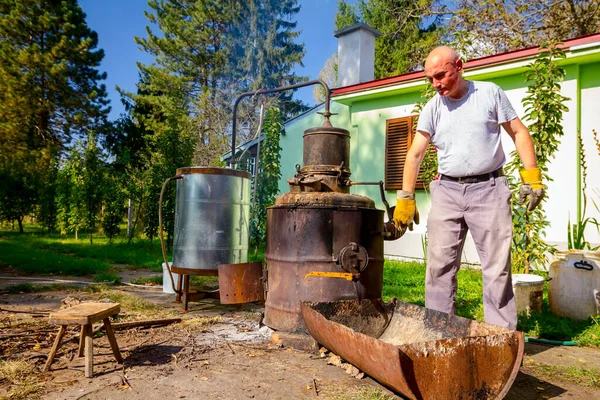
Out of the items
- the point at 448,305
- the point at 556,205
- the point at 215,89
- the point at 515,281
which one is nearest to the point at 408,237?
the point at 556,205

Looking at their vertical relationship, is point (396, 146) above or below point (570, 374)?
above

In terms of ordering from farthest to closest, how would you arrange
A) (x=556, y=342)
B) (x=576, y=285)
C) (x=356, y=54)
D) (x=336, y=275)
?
(x=356, y=54)
(x=576, y=285)
(x=556, y=342)
(x=336, y=275)

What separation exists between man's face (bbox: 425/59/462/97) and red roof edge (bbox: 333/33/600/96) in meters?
4.16

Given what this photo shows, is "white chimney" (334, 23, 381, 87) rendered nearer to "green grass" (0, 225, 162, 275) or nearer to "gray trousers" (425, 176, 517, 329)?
"green grass" (0, 225, 162, 275)

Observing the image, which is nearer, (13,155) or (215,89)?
(13,155)

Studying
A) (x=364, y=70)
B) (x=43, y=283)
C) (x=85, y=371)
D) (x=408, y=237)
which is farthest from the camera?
(x=364, y=70)

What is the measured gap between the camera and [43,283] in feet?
20.2

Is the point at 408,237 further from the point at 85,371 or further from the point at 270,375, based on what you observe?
the point at 85,371

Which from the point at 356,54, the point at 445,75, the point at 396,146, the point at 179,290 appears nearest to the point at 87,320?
the point at 179,290

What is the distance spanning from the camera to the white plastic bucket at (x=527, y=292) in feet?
14.6

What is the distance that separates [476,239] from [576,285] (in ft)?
6.79

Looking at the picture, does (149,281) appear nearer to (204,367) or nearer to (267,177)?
(204,367)

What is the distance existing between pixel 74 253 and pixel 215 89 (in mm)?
14771

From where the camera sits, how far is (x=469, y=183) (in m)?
3.14
